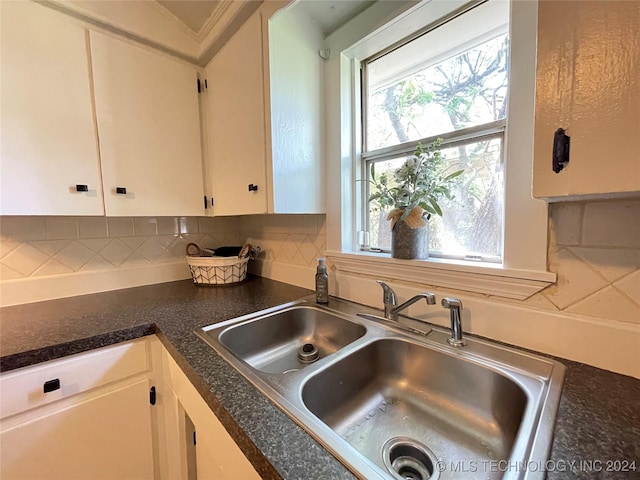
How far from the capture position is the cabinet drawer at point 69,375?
2.55 ft

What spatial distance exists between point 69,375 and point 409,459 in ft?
3.35

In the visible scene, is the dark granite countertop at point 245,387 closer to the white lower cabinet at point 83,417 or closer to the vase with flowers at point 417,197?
the white lower cabinet at point 83,417

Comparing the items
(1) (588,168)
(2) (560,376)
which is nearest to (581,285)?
(2) (560,376)

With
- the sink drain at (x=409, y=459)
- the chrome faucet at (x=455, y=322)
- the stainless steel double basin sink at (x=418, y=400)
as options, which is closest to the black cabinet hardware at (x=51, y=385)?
the stainless steel double basin sink at (x=418, y=400)

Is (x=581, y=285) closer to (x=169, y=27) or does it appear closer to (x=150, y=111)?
(x=150, y=111)

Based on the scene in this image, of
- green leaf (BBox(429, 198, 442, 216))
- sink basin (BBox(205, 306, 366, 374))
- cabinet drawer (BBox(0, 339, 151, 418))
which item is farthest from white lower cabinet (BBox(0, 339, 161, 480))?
green leaf (BBox(429, 198, 442, 216))

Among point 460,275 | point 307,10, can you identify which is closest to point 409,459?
point 460,275

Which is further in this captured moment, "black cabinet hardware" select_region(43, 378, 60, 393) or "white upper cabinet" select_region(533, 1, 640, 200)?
"black cabinet hardware" select_region(43, 378, 60, 393)

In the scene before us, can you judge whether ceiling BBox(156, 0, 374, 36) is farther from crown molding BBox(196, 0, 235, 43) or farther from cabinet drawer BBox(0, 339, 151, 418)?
cabinet drawer BBox(0, 339, 151, 418)

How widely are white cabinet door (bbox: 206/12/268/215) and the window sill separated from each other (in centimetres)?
52

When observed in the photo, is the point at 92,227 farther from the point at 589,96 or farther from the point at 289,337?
the point at 589,96

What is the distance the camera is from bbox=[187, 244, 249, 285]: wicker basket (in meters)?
1.51

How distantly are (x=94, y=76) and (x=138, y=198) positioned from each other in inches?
20.0

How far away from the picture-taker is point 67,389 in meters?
0.85
